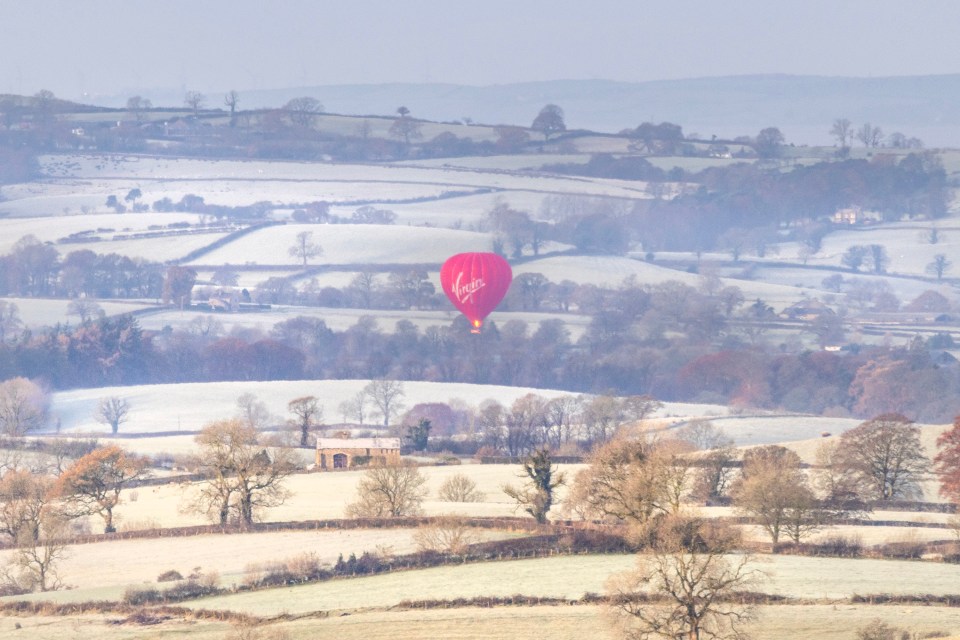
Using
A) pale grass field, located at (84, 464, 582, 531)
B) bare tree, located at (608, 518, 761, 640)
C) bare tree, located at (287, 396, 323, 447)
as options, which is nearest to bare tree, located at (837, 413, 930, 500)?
pale grass field, located at (84, 464, 582, 531)

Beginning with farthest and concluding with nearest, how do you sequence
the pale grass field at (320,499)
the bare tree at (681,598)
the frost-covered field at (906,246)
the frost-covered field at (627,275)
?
the frost-covered field at (906,246) < the frost-covered field at (627,275) < the pale grass field at (320,499) < the bare tree at (681,598)

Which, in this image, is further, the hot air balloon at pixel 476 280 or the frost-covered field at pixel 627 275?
the frost-covered field at pixel 627 275

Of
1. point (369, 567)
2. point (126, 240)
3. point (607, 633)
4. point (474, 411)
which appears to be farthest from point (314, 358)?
point (607, 633)

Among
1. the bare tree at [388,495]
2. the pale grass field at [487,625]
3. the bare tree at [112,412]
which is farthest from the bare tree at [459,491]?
the bare tree at [112,412]

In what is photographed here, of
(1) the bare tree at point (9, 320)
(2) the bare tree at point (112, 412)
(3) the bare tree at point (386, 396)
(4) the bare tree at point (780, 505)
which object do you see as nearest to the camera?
(4) the bare tree at point (780, 505)

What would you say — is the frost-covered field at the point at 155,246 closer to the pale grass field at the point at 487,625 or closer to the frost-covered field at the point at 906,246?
the frost-covered field at the point at 906,246

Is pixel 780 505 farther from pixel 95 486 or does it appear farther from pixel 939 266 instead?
pixel 939 266

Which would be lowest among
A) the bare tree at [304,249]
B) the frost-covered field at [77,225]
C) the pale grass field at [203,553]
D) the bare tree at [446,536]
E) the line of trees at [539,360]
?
the pale grass field at [203,553]
